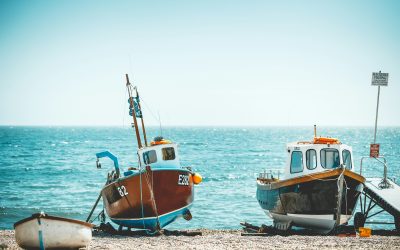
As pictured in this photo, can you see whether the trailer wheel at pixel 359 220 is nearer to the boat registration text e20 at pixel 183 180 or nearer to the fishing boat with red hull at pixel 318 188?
the fishing boat with red hull at pixel 318 188

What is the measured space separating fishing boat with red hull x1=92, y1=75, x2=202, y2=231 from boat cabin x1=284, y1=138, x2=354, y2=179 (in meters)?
4.68

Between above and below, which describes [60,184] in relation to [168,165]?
below

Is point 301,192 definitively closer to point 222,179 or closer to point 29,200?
point 29,200

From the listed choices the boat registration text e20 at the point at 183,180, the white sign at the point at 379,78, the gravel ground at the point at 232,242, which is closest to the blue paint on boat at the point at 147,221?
the gravel ground at the point at 232,242

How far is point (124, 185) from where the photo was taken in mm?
17438

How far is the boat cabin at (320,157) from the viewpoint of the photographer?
1789cm

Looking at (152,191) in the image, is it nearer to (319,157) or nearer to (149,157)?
(149,157)

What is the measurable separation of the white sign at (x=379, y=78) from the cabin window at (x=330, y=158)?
540 centimetres

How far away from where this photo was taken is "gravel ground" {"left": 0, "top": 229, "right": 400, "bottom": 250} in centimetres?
1394

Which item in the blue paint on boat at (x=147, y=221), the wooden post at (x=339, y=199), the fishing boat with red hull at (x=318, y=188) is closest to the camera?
the wooden post at (x=339, y=199)

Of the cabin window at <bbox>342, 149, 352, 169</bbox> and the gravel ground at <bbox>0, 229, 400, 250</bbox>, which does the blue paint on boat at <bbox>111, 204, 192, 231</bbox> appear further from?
the cabin window at <bbox>342, 149, 352, 169</bbox>

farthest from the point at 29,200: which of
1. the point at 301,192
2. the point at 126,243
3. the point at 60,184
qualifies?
the point at 301,192

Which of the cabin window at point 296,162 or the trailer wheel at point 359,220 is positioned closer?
the cabin window at point 296,162

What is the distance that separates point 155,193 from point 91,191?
814 inches
